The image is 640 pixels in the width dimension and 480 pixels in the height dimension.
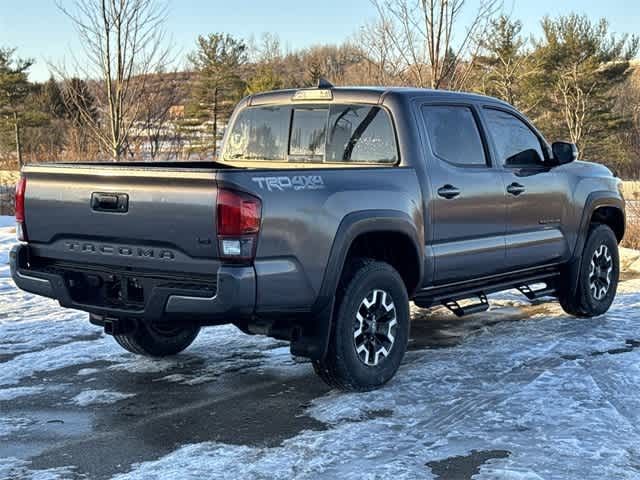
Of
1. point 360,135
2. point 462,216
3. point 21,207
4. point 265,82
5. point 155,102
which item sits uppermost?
point 265,82

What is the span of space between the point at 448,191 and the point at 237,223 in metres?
1.97

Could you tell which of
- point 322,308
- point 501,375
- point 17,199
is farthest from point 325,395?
point 17,199

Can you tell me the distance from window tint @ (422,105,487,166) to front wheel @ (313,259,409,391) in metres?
1.10

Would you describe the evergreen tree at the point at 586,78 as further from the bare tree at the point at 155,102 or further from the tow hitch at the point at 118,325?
the tow hitch at the point at 118,325

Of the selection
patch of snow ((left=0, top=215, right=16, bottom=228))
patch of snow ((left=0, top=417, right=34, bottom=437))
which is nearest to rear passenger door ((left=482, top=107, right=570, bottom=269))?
patch of snow ((left=0, top=417, right=34, bottom=437))

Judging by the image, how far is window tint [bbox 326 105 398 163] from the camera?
552 centimetres

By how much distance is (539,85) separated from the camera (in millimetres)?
43906

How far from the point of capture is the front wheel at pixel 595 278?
7.27 meters

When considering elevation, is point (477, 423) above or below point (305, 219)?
below

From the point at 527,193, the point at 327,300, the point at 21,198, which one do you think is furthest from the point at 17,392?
the point at 527,193

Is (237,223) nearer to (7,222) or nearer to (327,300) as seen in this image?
(327,300)

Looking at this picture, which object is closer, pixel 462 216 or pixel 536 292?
pixel 462 216

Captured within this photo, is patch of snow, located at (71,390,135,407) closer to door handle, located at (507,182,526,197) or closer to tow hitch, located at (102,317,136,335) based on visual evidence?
tow hitch, located at (102,317,136,335)

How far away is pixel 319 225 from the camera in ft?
15.1
